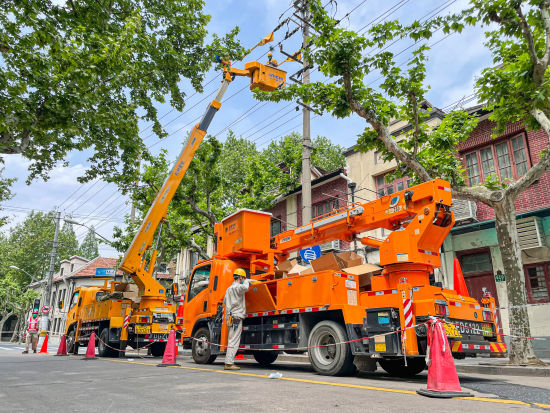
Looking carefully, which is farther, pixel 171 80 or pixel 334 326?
pixel 171 80

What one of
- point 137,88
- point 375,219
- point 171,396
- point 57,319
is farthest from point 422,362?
point 57,319

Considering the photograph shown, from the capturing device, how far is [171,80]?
11.7 meters

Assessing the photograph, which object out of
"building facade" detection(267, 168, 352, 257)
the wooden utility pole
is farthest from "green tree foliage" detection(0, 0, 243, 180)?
"building facade" detection(267, 168, 352, 257)

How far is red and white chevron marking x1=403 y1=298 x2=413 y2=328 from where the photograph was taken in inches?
266

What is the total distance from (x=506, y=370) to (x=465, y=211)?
29.0 feet

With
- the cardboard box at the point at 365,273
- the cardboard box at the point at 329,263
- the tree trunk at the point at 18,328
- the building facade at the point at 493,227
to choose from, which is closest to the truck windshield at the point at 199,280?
the cardboard box at the point at 329,263

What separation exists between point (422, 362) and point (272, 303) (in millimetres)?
3245

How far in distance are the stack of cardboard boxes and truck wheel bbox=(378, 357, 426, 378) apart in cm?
164

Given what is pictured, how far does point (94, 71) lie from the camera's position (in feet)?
27.8

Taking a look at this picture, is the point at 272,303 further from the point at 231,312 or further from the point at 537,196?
the point at 537,196

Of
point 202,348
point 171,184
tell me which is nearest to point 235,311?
point 202,348

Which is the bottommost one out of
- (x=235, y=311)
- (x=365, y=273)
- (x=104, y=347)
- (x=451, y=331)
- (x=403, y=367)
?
(x=403, y=367)

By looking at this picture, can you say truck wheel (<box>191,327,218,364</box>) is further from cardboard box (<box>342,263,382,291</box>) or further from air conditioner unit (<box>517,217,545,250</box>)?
air conditioner unit (<box>517,217,545,250</box>)

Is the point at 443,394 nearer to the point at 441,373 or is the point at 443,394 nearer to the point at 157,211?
the point at 441,373
